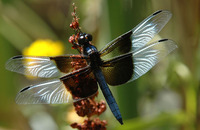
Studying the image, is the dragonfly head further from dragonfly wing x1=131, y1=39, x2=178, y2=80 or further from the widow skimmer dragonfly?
dragonfly wing x1=131, y1=39, x2=178, y2=80

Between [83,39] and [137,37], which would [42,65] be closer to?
[83,39]

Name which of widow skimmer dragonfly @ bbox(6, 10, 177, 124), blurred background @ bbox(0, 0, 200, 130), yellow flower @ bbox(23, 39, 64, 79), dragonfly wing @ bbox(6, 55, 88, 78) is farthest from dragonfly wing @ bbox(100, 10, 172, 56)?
yellow flower @ bbox(23, 39, 64, 79)

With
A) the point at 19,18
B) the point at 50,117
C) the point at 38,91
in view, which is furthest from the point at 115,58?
the point at 19,18

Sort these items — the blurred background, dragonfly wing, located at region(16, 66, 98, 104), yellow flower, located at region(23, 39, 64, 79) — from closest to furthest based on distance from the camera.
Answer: dragonfly wing, located at region(16, 66, 98, 104)
the blurred background
yellow flower, located at region(23, 39, 64, 79)

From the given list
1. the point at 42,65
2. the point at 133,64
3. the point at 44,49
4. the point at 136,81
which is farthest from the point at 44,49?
the point at 133,64

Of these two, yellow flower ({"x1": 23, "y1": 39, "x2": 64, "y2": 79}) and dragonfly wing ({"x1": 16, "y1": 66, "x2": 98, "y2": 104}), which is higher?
dragonfly wing ({"x1": 16, "y1": 66, "x2": 98, "y2": 104})

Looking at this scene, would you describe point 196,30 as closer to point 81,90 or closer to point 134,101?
point 134,101

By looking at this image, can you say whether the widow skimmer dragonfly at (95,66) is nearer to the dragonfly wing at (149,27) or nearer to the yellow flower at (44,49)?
the dragonfly wing at (149,27)
